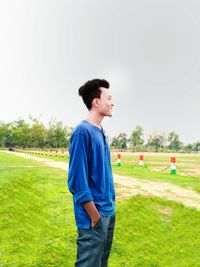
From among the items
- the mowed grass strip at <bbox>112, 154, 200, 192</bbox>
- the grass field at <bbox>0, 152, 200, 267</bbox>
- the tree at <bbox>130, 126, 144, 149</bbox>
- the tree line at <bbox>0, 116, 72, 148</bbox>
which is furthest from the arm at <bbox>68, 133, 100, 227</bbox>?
the tree at <bbox>130, 126, 144, 149</bbox>

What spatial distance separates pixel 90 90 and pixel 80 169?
677 millimetres

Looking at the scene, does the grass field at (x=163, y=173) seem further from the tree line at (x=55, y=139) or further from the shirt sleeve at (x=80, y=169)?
the tree line at (x=55, y=139)

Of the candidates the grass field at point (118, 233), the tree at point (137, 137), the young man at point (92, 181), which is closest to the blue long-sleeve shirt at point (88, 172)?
the young man at point (92, 181)

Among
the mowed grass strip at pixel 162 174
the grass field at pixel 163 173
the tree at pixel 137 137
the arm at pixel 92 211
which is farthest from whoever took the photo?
the tree at pixel 137 137

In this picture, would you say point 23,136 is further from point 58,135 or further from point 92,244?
point 92,244

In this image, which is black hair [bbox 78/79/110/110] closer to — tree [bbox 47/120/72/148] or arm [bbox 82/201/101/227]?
arm [bbox 82/201/101/227]

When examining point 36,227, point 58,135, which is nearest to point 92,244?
point 36,227

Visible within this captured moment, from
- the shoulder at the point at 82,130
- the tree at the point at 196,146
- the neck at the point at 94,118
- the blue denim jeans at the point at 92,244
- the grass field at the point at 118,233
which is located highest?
the tree at the point at 196,146

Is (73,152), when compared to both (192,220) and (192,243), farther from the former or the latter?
(192,220)

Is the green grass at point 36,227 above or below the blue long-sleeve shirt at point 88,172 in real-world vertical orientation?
below

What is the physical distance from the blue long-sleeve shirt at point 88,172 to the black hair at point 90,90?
0.23 m

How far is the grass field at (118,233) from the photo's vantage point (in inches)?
168

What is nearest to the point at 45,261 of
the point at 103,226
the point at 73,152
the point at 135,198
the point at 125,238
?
the point at 125,238

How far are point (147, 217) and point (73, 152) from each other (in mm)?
3793
